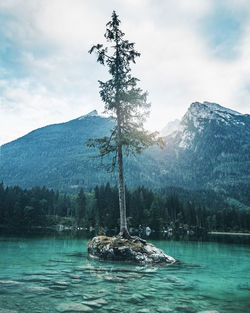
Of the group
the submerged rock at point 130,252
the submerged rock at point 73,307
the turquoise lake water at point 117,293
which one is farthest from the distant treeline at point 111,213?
the submerged rock at point 73,307

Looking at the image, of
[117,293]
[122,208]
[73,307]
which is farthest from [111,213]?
[73,307]

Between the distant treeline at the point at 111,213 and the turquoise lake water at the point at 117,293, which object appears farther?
the distant treeline at the point at 111,213

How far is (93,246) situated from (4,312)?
16.3 metres

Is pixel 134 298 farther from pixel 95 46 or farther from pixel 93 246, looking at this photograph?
pixel 95 46

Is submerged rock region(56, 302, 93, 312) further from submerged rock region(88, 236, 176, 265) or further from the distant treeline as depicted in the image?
the distant treeline

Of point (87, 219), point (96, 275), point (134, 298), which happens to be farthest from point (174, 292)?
point (87, 219)

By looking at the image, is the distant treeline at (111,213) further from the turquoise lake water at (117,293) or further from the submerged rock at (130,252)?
the turquoise lake water at (117,293)

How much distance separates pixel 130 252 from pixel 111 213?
284 ft

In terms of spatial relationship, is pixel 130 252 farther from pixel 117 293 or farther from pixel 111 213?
pixel 111 213

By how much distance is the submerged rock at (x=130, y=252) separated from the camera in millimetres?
18922

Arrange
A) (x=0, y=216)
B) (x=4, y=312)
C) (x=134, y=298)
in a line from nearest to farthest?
(x=4, y=312)
(x=134, y=298)
(x=0, y=216)

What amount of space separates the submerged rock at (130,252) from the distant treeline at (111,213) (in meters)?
78.8

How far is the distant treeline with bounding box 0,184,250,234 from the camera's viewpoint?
11086 cm

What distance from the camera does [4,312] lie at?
674cm
